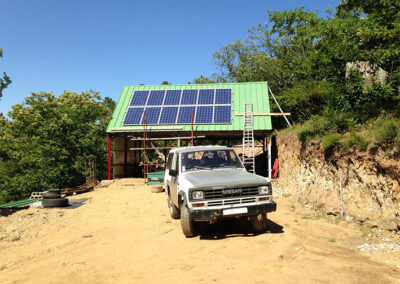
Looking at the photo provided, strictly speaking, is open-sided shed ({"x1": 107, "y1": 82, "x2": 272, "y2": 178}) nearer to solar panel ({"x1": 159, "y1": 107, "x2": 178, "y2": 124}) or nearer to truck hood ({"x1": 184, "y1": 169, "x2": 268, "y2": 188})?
solar panel ({"x1": 159, "y1": 107, "x2": 178, "y2": 124})

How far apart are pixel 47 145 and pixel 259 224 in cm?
2162

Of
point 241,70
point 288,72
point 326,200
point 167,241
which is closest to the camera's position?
point 167,241

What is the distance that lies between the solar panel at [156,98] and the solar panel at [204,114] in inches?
129

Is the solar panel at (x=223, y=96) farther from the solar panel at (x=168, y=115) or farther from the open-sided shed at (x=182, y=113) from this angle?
the solar panel at (x=168, y=115)

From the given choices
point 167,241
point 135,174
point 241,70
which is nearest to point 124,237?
point 167,241

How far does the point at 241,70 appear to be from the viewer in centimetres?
3972

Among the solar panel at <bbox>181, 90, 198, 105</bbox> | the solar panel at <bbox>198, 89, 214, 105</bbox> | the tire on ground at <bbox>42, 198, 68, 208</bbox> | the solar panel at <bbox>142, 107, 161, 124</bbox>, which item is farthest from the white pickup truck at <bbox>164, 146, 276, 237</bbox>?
the solar panel at <bbox>181, 90, 198, 105</bbox>

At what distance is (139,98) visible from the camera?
68.1 ft

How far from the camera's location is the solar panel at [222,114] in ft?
60.0

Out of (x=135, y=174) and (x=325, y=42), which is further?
(x=135, y=174)

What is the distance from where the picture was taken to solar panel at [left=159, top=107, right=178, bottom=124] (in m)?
18.6

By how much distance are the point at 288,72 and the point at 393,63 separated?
17834 mm

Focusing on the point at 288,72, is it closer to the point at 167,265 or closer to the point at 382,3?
the point at 382,3

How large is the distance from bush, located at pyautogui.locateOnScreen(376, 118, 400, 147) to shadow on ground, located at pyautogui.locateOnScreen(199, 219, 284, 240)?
392cm
